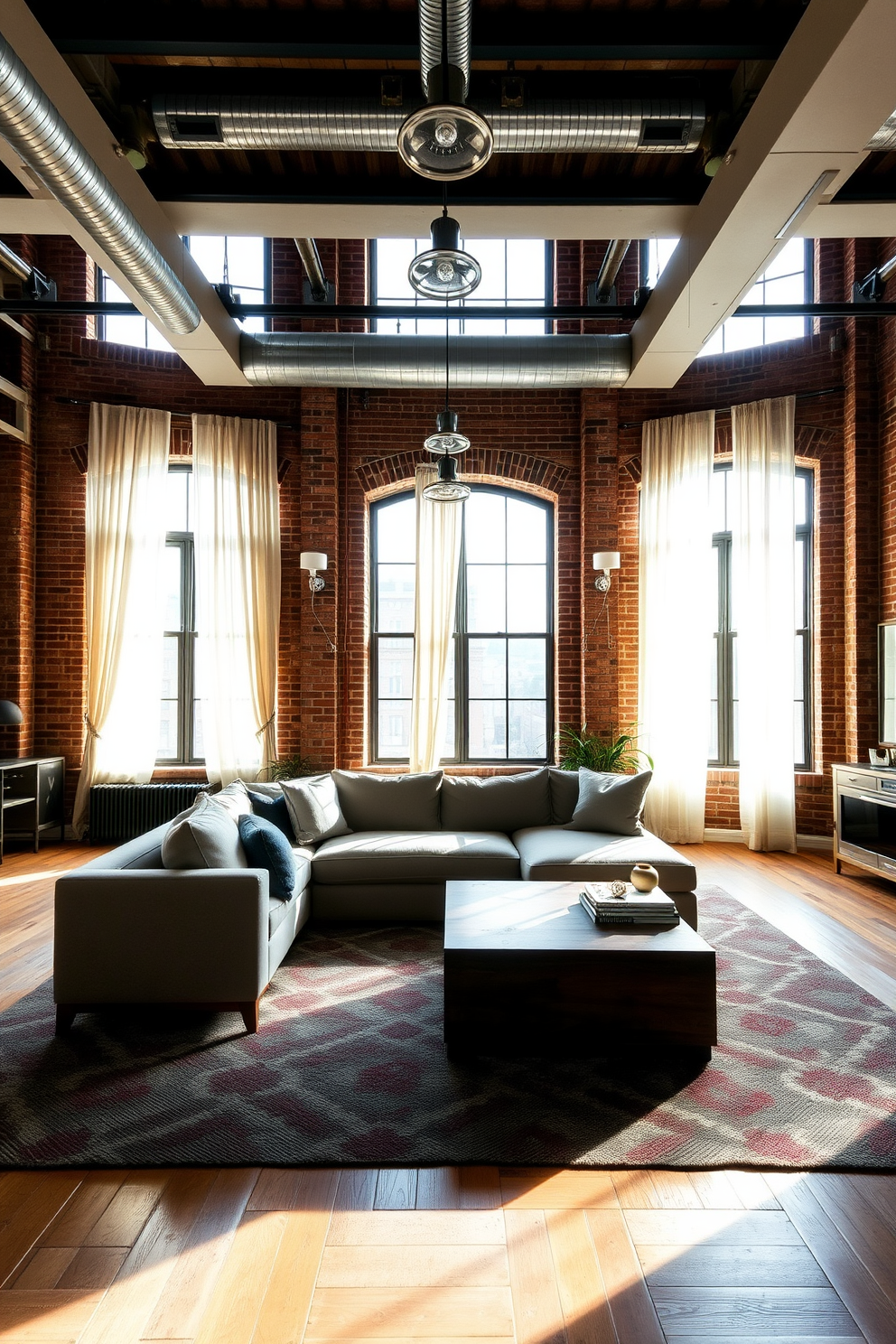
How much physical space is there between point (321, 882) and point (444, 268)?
3.27 meters

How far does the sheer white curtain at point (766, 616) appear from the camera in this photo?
7004mm

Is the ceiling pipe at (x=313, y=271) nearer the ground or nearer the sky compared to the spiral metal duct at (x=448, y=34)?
nearer the sky

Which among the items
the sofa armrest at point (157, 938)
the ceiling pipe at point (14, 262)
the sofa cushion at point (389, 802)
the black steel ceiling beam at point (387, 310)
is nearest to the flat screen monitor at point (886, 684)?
the black steel ceiling beam at point (387, 310)

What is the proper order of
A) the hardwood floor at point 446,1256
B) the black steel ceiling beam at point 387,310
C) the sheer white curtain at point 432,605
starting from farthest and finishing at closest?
the sheer white curtain at point 432,605, the black steel ceiling beam at point 387,310, the hardwood floor at point 446,1256

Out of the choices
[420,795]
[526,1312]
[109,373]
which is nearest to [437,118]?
[526,1312]

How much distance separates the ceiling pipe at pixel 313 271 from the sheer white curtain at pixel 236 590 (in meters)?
1.56

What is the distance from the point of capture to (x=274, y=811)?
4.90 m

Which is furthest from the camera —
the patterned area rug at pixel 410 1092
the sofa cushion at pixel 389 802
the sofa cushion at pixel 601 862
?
the sofa cushion at pixel 389 802

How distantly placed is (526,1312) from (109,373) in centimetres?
764

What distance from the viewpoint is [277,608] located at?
7410 mm

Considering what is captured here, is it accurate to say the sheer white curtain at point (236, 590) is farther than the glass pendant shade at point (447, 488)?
Yes

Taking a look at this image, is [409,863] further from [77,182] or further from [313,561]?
[77,182]

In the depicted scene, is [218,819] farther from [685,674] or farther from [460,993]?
[685,674]

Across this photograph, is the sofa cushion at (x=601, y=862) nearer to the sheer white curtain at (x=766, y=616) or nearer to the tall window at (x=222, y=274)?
the sheer white curtain at (x=766, y=616)
